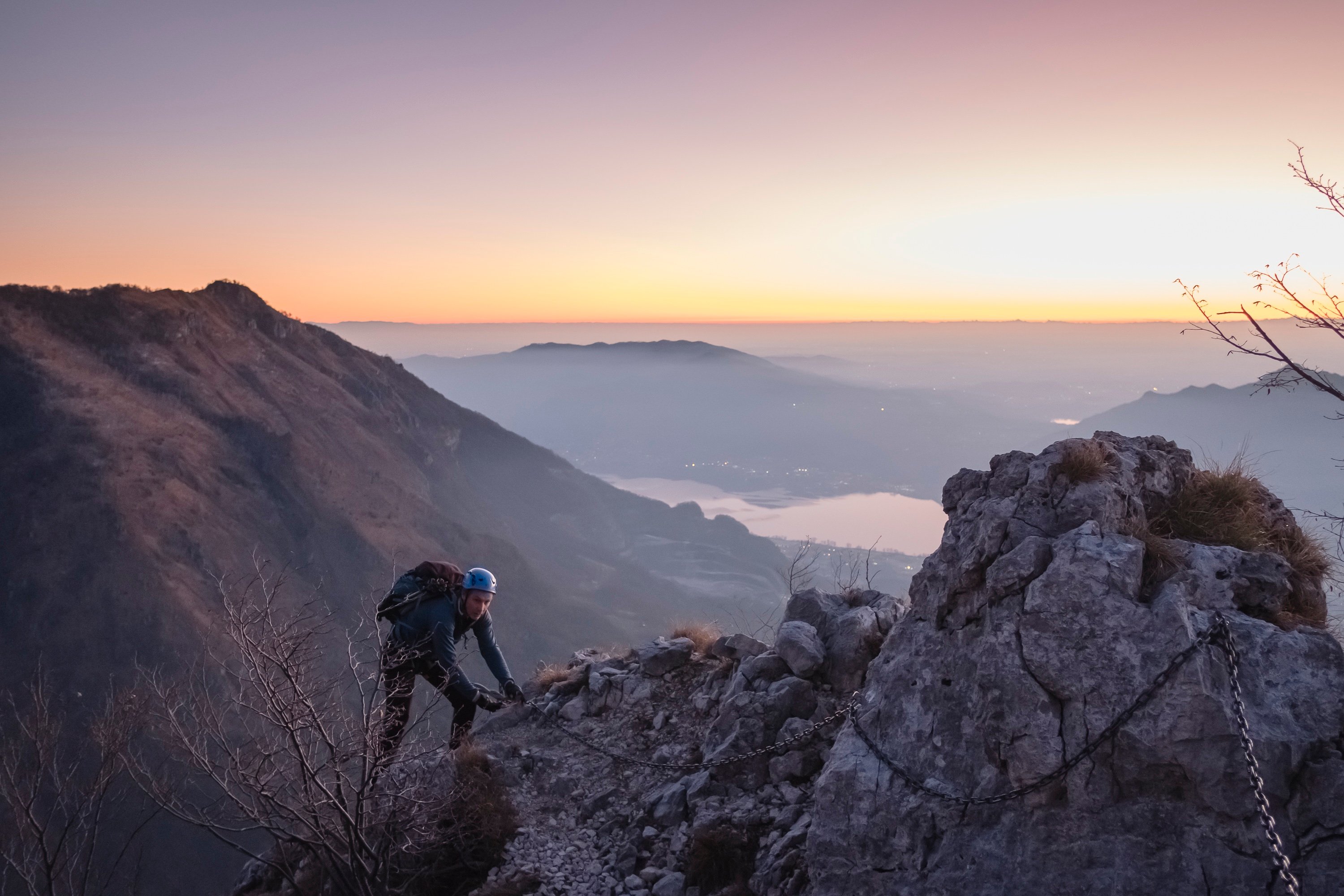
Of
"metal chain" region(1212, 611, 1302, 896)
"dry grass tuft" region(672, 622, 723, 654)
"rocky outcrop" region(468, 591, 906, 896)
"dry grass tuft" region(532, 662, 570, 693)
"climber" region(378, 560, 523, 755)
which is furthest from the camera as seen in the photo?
"dry grass tuft" region(532, 662, 570, 693)

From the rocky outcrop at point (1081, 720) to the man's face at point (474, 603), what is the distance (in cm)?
380

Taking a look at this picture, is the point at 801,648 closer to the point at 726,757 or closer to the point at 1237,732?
the point at 726,757

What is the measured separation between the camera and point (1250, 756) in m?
4.21

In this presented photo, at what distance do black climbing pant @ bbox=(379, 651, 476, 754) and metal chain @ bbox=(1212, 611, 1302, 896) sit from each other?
5964 mm

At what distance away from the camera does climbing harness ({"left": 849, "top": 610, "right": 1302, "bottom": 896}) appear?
4.05 metres

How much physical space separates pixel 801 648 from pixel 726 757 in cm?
141

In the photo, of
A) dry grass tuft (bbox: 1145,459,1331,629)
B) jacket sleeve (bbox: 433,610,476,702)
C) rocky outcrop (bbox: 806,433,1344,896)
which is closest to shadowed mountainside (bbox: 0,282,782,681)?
jacket sleeve (bbox: 433,610,476,702)

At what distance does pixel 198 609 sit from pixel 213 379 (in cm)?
2360

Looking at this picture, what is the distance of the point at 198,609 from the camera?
37.7 meters

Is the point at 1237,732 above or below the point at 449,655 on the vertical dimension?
above

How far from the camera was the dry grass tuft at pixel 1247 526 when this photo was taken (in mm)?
5570

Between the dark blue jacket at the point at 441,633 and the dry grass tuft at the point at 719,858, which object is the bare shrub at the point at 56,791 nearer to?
the dark blue jacket at the point at 441,633

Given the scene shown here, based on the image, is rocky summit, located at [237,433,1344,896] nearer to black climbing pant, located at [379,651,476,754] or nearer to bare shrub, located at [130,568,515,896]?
bare shrub, located at [130,568,515,896]

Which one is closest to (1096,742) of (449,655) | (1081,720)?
(1081,720)
